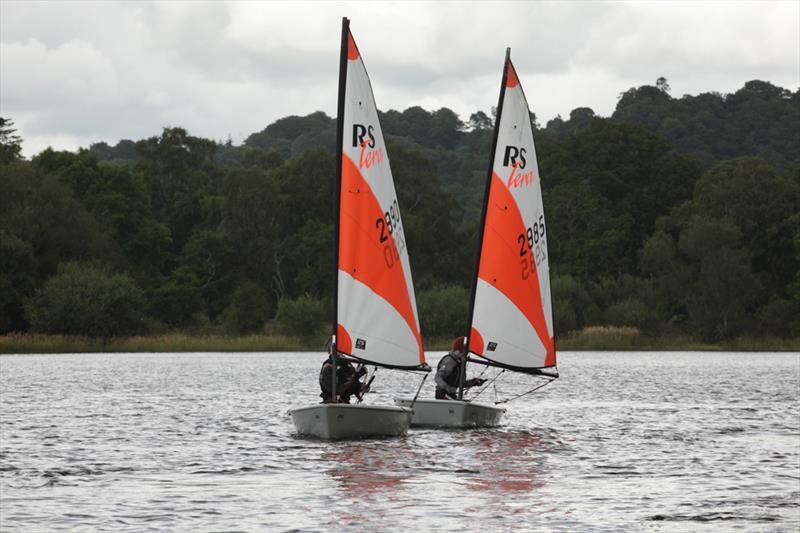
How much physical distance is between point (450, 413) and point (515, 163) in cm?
603

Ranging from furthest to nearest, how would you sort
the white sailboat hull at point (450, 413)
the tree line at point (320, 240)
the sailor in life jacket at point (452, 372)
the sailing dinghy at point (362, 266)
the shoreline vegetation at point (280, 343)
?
the tree line at point (320, 240) < the shoreline vegetation at point (280, 343) < the sailor in life jacket at point (452, 372) < the white sailboat hull at point (450, 413) < the sailing dinghy at point (362, 266)

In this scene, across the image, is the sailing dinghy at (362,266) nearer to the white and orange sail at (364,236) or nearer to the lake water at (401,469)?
the white and orange sail at (364,236)

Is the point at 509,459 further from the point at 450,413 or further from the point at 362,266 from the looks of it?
the point at 362,266

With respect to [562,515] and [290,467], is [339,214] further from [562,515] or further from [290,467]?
[562,515]

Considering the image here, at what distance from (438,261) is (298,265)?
1321 cm

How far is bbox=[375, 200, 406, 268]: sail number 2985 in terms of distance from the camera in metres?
26.1

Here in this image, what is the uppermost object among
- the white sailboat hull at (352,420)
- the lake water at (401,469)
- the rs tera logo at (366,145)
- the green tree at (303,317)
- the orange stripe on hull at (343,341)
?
the rs tera logo at (366,145)

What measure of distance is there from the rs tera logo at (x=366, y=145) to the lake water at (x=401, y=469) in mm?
5562

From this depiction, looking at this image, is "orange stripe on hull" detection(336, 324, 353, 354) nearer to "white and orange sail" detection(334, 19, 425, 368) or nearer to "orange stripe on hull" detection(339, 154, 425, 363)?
"white and orange sail" detection(334, 19, 425, 368)

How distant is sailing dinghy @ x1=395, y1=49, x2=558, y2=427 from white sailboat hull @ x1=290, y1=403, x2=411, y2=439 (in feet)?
10.0

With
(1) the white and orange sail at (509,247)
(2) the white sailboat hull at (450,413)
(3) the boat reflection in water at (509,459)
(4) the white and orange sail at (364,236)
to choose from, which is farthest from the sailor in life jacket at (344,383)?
(1) the white and orange sail at (509,247)

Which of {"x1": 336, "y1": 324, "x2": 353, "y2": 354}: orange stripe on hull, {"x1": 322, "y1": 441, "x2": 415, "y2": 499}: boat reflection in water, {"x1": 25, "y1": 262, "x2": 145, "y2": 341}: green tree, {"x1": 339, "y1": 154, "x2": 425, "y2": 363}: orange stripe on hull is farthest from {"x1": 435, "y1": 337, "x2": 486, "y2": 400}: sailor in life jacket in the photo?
{"x1": 25, "y1": 262, "x2": 145, "y2": 341}: green tree

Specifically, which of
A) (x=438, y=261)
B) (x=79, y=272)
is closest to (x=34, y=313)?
(x=79, y=272)

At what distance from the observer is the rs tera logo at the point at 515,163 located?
97.1ft
